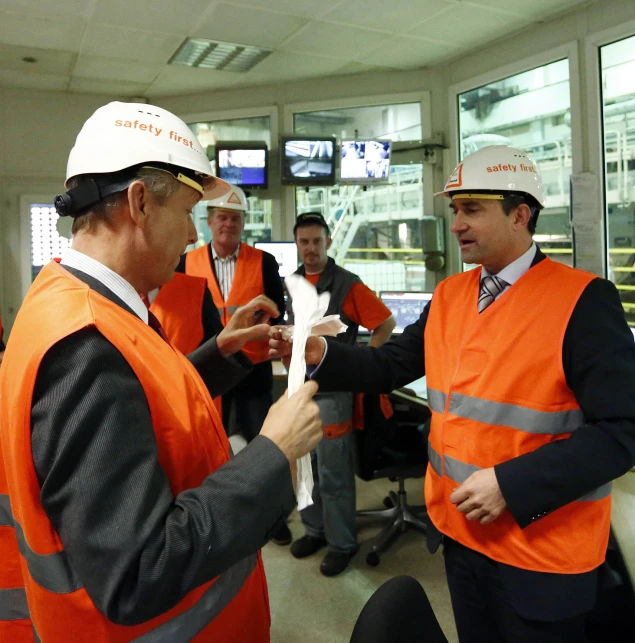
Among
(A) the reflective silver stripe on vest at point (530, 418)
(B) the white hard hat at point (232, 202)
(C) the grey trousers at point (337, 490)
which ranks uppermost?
(B) the white hard hat at point (232, 202)

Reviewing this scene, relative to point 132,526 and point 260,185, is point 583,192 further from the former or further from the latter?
point 132,526

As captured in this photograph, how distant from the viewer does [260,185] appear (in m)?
4.91

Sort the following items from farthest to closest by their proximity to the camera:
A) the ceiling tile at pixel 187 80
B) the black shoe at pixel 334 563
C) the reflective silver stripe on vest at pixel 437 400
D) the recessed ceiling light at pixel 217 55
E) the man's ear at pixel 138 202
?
the ceiling tile at pixel 187 80, the recessed ceiling light at pixel 217 55, the black shoe at pixel 334 563, the reflective silver stripe on vest at pixel 437 400, the man's ear at pixel 138 202

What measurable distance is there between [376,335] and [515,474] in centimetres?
192

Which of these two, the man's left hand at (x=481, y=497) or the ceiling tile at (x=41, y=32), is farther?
Result: the ceiling tile at (x=41, y=32)

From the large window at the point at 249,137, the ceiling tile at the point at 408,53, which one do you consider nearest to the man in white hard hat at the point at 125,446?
the ceiling tile at the point at 408,53

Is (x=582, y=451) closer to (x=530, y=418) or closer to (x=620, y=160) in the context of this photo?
(x=530, y=418)

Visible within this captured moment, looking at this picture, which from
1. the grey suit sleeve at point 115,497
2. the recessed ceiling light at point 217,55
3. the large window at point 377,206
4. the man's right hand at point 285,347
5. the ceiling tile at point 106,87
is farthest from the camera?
the large window at point 377,206

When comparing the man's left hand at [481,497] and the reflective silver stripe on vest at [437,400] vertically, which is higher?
the reflective silver stripe on vest at [437,400]

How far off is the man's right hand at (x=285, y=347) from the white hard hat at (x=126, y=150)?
0.45 metres

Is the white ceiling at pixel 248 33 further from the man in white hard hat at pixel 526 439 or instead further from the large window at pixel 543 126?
the man in white hard hat at pixel 526 439

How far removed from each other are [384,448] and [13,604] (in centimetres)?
242

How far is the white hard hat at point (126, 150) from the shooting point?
3.04 feet

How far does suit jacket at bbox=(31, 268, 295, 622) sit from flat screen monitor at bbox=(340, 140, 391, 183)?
4.21m
